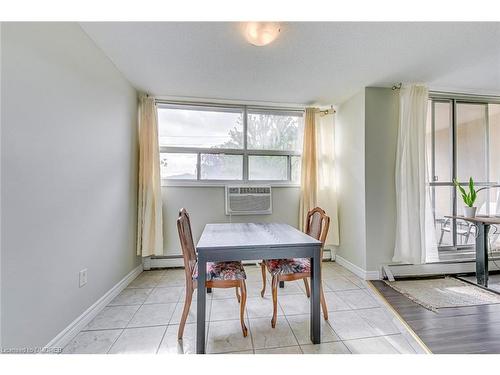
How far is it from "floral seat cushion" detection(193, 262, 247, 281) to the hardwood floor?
1.35 metres

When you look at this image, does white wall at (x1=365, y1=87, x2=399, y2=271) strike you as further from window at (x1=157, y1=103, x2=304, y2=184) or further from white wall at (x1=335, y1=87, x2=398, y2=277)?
window at (x1=157, y1=103, x2=304, y2=184)

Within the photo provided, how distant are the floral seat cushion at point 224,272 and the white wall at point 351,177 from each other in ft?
5.71

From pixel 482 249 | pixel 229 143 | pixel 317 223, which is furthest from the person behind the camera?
pixel 229 143

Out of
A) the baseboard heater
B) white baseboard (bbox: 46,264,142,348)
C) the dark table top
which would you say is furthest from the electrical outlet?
the baseboard heater

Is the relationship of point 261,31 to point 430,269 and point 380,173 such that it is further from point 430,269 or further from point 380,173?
point 430,269

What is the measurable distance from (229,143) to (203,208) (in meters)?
0.98

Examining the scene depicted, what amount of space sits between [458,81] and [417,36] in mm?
1340

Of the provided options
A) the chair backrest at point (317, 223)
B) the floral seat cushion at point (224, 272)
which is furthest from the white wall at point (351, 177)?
the floral seat cushion at point (224, 272)

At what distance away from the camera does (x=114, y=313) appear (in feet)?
6.04

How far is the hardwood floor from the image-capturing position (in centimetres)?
144

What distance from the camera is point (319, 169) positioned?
314cm

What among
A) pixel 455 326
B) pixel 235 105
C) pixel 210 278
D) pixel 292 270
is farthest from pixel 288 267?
pixel 235 105
